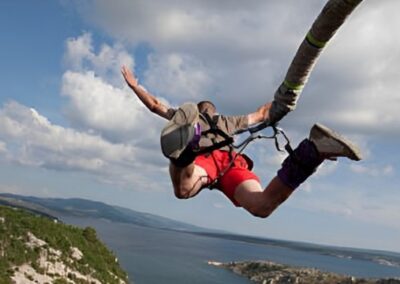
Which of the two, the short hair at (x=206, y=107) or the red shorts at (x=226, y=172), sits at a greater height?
the short hair at (x=206, y=107)

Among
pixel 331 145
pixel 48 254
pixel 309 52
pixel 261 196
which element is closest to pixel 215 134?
pixel 261 196

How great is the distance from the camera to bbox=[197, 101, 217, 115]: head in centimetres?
778

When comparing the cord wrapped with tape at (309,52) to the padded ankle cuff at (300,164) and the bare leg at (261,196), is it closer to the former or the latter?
the padded ankle cuff at (300,164)

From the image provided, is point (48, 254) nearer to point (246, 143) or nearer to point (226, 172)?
point (226, 172)

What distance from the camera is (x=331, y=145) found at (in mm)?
6066

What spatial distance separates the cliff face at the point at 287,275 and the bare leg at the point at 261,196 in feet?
446

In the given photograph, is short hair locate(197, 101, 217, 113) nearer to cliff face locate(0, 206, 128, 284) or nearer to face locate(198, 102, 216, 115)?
face locate(198, 102, 216, 115)

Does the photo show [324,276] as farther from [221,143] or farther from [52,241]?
[221,143]

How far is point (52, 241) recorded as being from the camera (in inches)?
3469

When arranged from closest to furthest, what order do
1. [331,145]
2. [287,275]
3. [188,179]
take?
[331,145] → [188,179] → [287,275]

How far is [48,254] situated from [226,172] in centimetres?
8202

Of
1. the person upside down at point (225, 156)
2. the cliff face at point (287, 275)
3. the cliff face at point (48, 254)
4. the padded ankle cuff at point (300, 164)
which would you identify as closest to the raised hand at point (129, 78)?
the person upside down at point (225, 156)

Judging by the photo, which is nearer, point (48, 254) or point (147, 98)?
point (147, 98)

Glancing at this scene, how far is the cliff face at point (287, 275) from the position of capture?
488 ft
